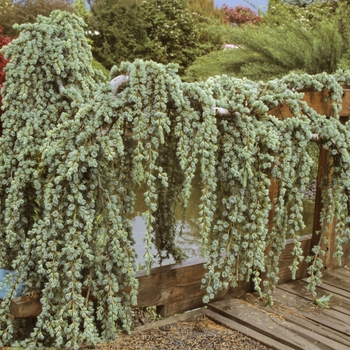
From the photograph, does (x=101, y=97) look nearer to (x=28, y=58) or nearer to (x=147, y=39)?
(x=28, y=58)

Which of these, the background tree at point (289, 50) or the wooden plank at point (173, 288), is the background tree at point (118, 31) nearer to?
the background tree at point (289, 50)

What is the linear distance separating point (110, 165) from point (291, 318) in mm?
1192

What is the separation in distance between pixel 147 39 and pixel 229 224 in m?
9.33

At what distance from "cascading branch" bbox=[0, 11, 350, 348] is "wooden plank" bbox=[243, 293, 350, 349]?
39 centimetres

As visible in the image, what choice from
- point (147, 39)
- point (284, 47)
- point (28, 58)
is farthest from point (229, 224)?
point (147, 39)

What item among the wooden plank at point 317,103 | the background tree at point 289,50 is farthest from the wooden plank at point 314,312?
the background tree at point 289,50

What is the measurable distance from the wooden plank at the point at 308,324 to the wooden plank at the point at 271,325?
3 centimetres

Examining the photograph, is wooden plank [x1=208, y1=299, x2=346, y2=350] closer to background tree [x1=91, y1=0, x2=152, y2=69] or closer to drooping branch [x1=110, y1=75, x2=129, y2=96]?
drooping branch [x1=110, y1=75, x2=129, y2=96]

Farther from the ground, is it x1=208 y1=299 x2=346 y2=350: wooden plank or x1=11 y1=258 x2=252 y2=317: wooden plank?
x1=11 y1=258 x2=252 y2=317: wooden plank

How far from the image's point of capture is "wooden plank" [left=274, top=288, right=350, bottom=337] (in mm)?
2545

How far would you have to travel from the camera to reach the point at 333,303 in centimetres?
282

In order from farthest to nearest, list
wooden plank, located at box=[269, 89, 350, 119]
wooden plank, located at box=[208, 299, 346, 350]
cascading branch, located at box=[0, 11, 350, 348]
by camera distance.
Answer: wooden plank, located at box=[269, 89, 350, 119] < wooden plank, located at box=[208, 299, 346, 350] < cascading branch, located at box=[0, 11, 350, 348]

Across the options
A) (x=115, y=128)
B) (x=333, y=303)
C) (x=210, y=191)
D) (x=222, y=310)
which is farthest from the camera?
(x=333, y=303)

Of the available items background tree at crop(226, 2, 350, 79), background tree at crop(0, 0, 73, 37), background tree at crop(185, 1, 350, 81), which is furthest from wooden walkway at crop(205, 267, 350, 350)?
background tree at crop(0, 0, 73, 37)
